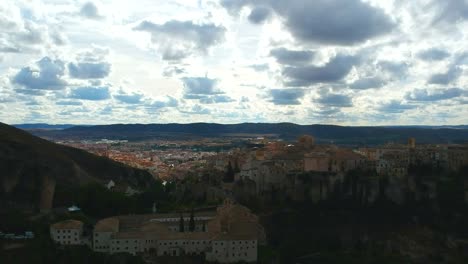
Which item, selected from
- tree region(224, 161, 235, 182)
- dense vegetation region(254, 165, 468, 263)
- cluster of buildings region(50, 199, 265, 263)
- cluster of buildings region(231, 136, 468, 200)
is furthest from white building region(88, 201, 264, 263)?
tree region(224, 161, 235, 182)

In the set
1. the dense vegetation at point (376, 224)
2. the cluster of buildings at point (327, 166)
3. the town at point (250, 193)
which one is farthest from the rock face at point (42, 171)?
the dense vegetation at point (376, 224)

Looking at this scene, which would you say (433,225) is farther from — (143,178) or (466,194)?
(143,178)

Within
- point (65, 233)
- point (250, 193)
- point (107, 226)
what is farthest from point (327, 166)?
point (65, 233)

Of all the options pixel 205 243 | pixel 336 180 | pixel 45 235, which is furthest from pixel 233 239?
pixel 336 180

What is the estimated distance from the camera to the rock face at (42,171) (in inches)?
2373

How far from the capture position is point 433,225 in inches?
2569

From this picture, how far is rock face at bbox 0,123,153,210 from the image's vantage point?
6028 cm

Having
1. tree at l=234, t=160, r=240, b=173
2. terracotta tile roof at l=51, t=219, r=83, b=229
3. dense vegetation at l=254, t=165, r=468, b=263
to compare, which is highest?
tree at l=234, t=160, r=240, b=173

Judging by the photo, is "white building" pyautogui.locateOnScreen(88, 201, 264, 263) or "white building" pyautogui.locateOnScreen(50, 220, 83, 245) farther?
"white building" pyautogui.locateOnScreen(50, 220, 83, 245)

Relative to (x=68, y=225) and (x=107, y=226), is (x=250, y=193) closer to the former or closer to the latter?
Answer: (x=107, y=226)

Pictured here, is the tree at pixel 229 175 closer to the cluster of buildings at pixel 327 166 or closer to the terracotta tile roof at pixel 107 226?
the cluster of buildings at pixel 327 166

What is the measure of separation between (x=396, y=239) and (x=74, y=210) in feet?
109

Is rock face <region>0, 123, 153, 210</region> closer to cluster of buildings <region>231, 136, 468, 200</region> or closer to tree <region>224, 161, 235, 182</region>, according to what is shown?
tree <region>224, 161, 235, 182</region>

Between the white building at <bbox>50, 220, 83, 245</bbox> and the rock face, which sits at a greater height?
the rock face
